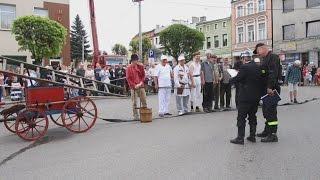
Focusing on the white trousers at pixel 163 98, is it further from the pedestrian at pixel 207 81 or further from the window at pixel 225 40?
the window at pixel 225 40

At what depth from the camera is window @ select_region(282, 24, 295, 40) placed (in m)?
50.2

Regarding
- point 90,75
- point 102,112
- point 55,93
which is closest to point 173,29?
point 90,75

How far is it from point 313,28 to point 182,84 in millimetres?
36961

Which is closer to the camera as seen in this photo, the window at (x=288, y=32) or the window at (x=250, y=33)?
the window at (x=288, y=32)

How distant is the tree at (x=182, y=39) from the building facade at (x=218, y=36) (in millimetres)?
1745

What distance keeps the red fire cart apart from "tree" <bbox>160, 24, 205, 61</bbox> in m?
57.3

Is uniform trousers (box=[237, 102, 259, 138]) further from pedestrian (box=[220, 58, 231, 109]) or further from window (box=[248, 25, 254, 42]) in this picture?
window (box=[248, 25, 254, 42])

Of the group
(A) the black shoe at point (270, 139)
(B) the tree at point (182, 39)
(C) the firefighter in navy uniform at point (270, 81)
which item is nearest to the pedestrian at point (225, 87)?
(C) the firefighter in navy uniform at point (270, 81)

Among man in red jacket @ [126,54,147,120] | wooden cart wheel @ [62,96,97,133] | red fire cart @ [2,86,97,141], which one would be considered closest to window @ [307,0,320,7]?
man in red jacket @ [126,54,147,120]

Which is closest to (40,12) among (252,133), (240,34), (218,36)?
(240,34)

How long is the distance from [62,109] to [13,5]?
27.1 metres

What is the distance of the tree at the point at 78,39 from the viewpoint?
89500mm

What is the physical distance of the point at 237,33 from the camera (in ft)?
200

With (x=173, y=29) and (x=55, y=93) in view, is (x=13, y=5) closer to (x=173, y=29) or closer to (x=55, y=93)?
(x=55, y=93)
